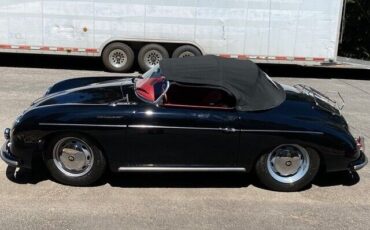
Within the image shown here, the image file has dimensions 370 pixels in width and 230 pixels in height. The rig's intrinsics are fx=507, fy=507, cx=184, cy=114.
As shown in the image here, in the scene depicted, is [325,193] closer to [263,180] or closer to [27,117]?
[263,180]

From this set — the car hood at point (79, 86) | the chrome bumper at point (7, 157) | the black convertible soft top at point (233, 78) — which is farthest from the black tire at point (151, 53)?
the chrome bumper at point (7, 157)

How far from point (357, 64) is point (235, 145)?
10.3 metres

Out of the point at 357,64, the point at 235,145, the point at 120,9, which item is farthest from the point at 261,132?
the point at 357,64

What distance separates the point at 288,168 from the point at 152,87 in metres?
1.75

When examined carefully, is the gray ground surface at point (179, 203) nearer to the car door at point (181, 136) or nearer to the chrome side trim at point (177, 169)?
the chrome side trim at point (177, 169)

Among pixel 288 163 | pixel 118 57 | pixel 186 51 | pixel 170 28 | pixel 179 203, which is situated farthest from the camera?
pixel 118 57

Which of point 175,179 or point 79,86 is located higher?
point 79,86

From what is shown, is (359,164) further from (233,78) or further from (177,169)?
(177,169)

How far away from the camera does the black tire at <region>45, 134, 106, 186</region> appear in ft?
17.6

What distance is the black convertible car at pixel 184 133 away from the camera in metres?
5.29

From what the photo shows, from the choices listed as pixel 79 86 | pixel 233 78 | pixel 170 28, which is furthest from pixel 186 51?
pixel 233 78

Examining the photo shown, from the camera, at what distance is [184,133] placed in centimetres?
531

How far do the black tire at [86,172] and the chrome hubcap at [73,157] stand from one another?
21 mm

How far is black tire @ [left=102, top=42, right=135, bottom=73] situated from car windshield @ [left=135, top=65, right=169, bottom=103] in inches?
318
